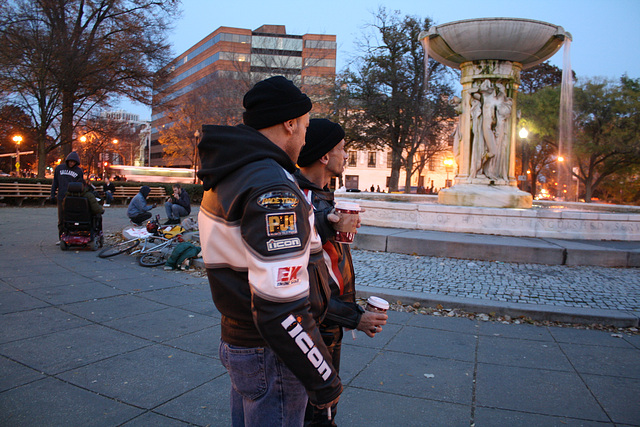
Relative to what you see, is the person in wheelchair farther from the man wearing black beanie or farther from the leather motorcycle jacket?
the leather motorcycle jacket

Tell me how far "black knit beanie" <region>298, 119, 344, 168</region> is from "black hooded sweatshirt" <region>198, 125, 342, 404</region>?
0.89 metres

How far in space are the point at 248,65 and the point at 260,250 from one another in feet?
116

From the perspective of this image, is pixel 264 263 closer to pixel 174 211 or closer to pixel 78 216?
pixel 78 216

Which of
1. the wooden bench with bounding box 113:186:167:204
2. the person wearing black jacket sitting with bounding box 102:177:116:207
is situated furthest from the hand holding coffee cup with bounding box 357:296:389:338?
the wooden bench with bounding box 113:186:167:204

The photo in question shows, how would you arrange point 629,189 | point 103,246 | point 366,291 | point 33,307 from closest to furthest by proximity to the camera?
point 33,307 → point 366,291 → point 103,246 → point 629,189

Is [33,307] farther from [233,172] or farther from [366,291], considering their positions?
[233,172]

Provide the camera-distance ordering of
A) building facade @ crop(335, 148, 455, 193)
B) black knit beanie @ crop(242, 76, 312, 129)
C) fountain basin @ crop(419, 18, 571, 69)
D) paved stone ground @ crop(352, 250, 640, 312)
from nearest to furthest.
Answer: black knit beanie @ crop(242, 76, 312, 129) → paved stone ground @ crop(352, 250, 640, 312) → fountain basin @ crop(419, 18, 571, 69) → building facade @ crop(335, 148, 455, 193)


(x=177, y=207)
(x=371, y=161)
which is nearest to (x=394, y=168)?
(x=177, y=207)

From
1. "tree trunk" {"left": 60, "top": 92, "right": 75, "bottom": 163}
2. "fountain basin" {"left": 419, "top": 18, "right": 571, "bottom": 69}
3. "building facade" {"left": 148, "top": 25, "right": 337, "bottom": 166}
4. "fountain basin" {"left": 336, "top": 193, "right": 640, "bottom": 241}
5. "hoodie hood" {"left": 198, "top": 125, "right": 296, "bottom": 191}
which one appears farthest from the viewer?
"building facade" {"left": 148, "top": 25, "right": 337, "bottom": 166}

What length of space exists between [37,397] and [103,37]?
24.0 meters

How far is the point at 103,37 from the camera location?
22.9 metres

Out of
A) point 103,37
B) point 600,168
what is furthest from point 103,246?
point 600,168

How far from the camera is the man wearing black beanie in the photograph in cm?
211

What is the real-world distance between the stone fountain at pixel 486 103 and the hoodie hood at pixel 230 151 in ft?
38.0
